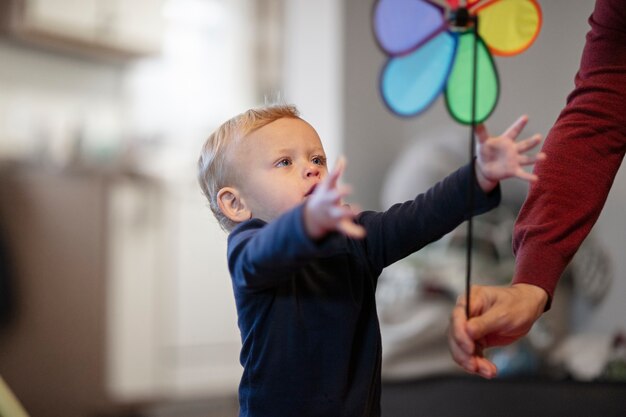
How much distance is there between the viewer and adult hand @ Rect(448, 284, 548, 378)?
2.41 feet

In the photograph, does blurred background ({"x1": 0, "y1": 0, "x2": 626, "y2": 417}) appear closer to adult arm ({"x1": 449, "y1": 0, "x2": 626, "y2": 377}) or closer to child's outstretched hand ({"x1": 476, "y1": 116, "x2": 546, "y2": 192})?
adult arm ({"x1": 449, "y1": 0, "x2": 626, "y2": 377})

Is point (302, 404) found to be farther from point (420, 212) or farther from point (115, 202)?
point (115, 202)

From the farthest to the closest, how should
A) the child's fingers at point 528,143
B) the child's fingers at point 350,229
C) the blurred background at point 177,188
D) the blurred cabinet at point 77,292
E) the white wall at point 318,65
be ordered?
the white wall at point 318,65 → the blurred cabinet at point 77,292 → the blurred background at point 177,188 → the child's fingers at point 528,143 → the child's fingers at point 350,229

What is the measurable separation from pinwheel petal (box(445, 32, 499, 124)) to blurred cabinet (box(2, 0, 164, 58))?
7.07ft

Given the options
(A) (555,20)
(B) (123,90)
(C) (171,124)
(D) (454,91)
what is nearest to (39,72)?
(B) (123,90)

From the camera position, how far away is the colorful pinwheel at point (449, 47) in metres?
0.87

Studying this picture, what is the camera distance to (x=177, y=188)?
299 centimetres

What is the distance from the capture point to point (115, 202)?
2.67 metres

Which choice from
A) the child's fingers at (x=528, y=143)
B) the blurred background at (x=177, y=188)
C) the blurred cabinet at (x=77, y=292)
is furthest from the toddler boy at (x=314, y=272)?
the blurred cabinet at (x=77, y=292)

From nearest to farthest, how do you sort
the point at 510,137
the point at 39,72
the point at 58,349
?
1. the point at 510,137
2. the point at 58,349
3. the point at 39,72

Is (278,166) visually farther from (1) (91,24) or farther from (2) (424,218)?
(1) (91,24)

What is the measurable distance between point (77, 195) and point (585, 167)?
6.67ft

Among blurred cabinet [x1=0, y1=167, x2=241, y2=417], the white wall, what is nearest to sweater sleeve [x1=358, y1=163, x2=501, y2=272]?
blurred cabinet [x1=0, y1=167, x2=241, y2=417]

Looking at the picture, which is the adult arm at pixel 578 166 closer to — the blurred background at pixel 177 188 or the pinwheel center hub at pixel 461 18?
the pinwheel center hub at pixel 461 18
